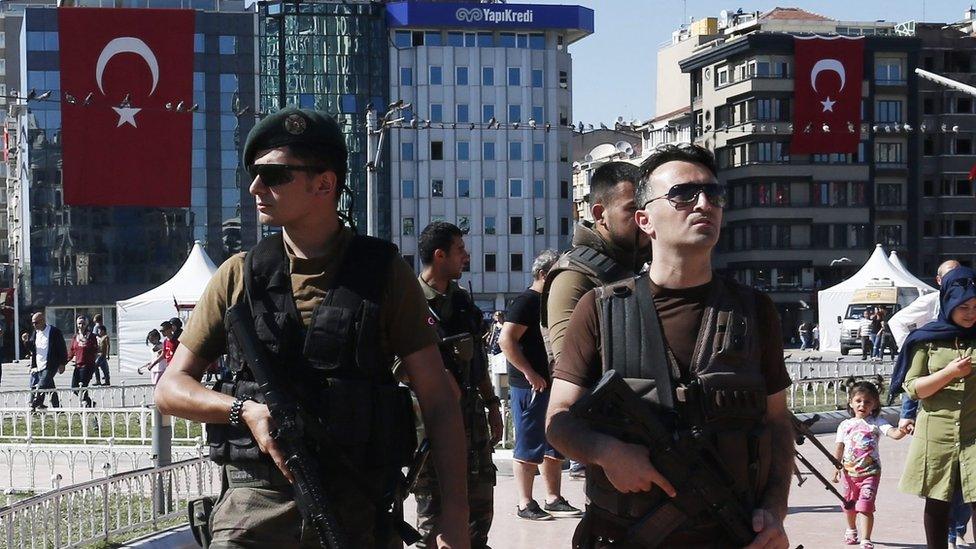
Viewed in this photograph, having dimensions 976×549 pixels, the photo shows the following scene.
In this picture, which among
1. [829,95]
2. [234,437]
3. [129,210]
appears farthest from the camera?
[129,210]

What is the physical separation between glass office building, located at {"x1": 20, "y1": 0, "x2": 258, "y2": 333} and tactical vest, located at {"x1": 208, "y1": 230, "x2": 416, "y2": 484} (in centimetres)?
8543

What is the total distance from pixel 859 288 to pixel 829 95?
37.0 ft

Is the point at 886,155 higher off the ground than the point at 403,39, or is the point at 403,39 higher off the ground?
the point at 403,39

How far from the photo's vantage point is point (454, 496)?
422cm

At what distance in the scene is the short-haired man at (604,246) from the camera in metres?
5.94

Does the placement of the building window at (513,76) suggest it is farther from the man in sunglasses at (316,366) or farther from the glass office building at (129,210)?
the man in sunglasses at (316,366)

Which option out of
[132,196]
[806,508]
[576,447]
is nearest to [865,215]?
[132,196]

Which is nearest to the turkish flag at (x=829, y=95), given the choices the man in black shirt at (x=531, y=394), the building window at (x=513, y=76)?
the building window at (x=513, y=76)

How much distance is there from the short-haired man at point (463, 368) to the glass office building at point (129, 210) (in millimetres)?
81804

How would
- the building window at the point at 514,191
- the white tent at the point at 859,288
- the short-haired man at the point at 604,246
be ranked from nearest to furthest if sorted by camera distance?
the short-haired man at the point at 604,246 → the white tent at the point at 859,288 → the building window at the point at 514,191

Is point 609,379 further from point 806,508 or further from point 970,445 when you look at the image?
point 806,508

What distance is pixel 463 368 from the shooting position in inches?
302

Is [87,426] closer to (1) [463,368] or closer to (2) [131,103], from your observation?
(1) [463,368]

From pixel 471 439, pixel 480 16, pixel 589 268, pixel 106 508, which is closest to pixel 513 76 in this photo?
pixel 480 16
